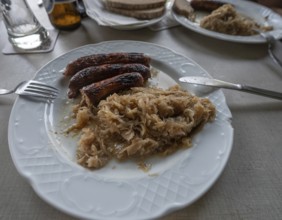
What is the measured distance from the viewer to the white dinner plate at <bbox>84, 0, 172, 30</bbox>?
4.69 feet

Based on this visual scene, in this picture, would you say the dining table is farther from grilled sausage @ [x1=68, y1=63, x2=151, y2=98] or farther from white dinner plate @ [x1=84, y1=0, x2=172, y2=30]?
grilled sausage @ [x1=68, y1=63, x2=151, y2=98]

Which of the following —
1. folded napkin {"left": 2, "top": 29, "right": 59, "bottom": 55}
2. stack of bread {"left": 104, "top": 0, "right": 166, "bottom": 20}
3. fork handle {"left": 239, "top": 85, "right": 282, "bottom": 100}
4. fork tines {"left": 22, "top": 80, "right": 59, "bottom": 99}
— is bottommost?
folded napkin {"left": 2, "top": 29, "right": 59, "bottom": 55}

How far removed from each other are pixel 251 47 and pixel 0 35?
1.49 metres

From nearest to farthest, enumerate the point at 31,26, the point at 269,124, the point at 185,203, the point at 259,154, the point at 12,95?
the point at 185,203, the point at 259,154, the point at 269,124, the point at 12,95, the point at 31,26

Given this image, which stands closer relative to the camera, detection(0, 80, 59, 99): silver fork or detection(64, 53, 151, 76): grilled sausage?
detection(0, 80, 59, 99): silver fork

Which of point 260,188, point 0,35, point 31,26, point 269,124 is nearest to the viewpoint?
point 260,188

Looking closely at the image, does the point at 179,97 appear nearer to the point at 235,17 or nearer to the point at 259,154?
the point at 259,154

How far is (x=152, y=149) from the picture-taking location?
A: 2.66 feet

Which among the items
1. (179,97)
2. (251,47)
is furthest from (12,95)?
(251,47)

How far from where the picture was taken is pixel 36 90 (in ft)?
3.22

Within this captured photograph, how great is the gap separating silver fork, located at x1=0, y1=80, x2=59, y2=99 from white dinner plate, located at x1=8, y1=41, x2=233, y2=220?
0.10 feet

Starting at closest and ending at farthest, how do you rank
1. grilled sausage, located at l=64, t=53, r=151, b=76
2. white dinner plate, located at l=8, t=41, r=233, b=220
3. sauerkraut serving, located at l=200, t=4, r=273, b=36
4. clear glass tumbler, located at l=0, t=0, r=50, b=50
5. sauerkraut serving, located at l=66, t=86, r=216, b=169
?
white dinner plate, located at l=8, t=41, r=233, b=220
sauerkraut serving, located at l=66, t=86, r=216, b=169
grilled sausage, located at l=64, t=53, r=151, b=76
clear glass tumbler, located at l=0, t=0, r=50, b=50
sauerkraut serving, located at l=200, t=4, r=273, b=36

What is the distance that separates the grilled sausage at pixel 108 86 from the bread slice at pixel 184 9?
0.72m

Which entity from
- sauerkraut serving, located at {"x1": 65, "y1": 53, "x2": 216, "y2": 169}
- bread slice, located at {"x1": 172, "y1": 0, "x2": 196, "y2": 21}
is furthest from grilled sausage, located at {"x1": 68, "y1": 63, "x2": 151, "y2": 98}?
bread slice, located at {"x1": 172, "y1": 0, "x2": 196, "y2": 21}
